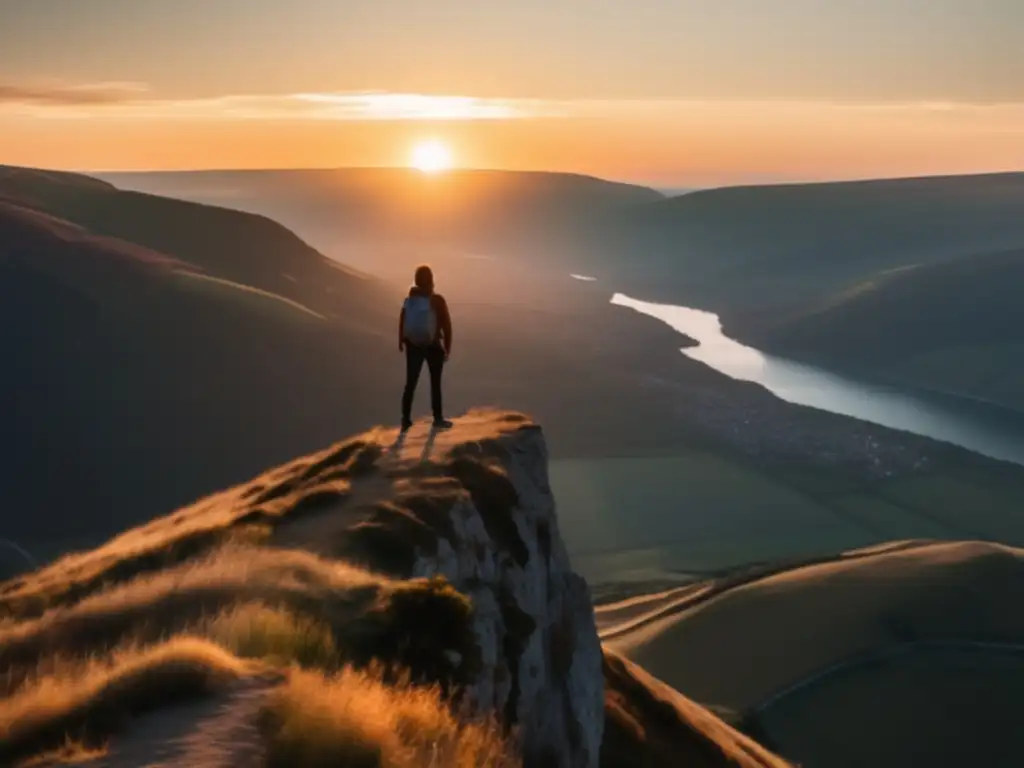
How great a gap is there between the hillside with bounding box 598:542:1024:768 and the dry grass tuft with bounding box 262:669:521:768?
4343 cm

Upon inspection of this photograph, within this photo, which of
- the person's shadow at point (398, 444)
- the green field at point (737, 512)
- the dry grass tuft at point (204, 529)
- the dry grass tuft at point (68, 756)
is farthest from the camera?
the green field at point (737, 512)

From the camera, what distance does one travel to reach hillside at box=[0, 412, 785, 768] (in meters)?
8.73

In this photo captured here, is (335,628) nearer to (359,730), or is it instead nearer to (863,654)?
(359,730)

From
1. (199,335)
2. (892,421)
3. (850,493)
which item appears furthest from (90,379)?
(892,421)

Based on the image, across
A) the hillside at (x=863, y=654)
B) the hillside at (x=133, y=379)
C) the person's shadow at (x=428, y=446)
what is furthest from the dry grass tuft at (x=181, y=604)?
the hillside at (x=133, y=379)

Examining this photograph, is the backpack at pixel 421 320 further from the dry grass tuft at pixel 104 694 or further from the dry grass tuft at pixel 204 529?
the dry grass tuft at pixel 104 694

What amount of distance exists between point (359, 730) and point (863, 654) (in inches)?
2191

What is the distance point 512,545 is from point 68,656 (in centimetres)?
1038

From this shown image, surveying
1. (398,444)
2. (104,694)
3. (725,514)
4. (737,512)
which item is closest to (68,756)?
(104,694)

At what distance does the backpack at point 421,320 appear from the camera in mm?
20750

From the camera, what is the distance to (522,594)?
19641mm

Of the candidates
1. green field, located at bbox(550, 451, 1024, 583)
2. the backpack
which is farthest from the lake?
the backpack

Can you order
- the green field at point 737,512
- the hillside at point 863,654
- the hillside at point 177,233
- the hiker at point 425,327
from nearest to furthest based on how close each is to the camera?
the hiker at point 425,327, the hillside at point 863,654, the green field at point 737,512, the hillside at point 177,233

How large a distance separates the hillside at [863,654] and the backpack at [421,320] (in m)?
36.9
